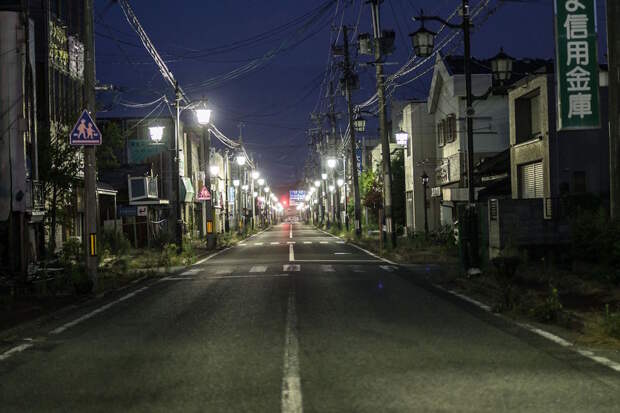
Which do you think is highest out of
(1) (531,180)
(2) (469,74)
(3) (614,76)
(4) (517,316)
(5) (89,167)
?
(2) (469,74)

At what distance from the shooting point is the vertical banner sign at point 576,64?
595 inches

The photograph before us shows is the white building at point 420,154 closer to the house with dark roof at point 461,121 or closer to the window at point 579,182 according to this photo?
the house with dark roof at point 461,121

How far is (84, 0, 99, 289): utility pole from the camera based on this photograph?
17367 millimetres

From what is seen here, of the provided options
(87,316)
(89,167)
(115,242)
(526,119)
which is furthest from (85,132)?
(115,242)

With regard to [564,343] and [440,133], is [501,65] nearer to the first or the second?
[564,343]

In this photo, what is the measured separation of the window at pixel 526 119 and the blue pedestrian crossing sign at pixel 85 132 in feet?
53.1

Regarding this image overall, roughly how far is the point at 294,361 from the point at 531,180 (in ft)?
65.3

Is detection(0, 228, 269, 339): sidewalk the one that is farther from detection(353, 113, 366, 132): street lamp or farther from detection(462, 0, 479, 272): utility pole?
detection(353, 113, 366, 132): street lamp

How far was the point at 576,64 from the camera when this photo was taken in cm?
1538

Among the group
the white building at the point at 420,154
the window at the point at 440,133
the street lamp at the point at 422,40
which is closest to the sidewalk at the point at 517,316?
the street lamp at the point at 422,40

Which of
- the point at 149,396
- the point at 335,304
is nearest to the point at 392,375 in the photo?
the point at 149,396

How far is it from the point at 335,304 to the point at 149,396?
7.47m

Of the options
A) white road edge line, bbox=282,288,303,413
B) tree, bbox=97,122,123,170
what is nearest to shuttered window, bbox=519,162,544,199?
tree, bbox=97,122,123,170

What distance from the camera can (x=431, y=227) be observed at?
49.0m
